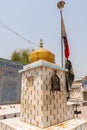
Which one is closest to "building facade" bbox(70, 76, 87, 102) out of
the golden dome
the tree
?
the tree

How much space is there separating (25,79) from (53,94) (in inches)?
25.7

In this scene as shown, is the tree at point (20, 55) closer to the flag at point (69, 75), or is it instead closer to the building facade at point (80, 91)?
the building facade at point (80, 91)

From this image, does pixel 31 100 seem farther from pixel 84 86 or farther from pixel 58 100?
pixel 84 86

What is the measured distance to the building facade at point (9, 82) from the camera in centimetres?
986

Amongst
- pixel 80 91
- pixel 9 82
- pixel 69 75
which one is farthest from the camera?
pixel 80 91

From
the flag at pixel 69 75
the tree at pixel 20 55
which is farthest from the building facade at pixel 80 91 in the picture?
the flag at pixel 69 75

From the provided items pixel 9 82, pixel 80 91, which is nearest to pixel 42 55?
pixel 9 82

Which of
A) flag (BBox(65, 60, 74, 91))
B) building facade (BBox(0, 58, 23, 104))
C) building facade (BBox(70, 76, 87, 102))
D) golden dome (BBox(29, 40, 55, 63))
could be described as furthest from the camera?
building facade (BBox(70, 76, 87, 102))

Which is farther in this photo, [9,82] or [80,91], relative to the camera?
[80,91]

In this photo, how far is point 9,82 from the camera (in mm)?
10375

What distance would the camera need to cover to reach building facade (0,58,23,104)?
986cm

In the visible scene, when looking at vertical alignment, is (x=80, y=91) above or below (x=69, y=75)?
below

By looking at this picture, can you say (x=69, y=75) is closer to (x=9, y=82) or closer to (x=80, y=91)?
(x=9, y=82)

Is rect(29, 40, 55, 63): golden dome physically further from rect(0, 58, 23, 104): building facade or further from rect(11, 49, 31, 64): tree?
rect(11, 49, 31, 64): tree
